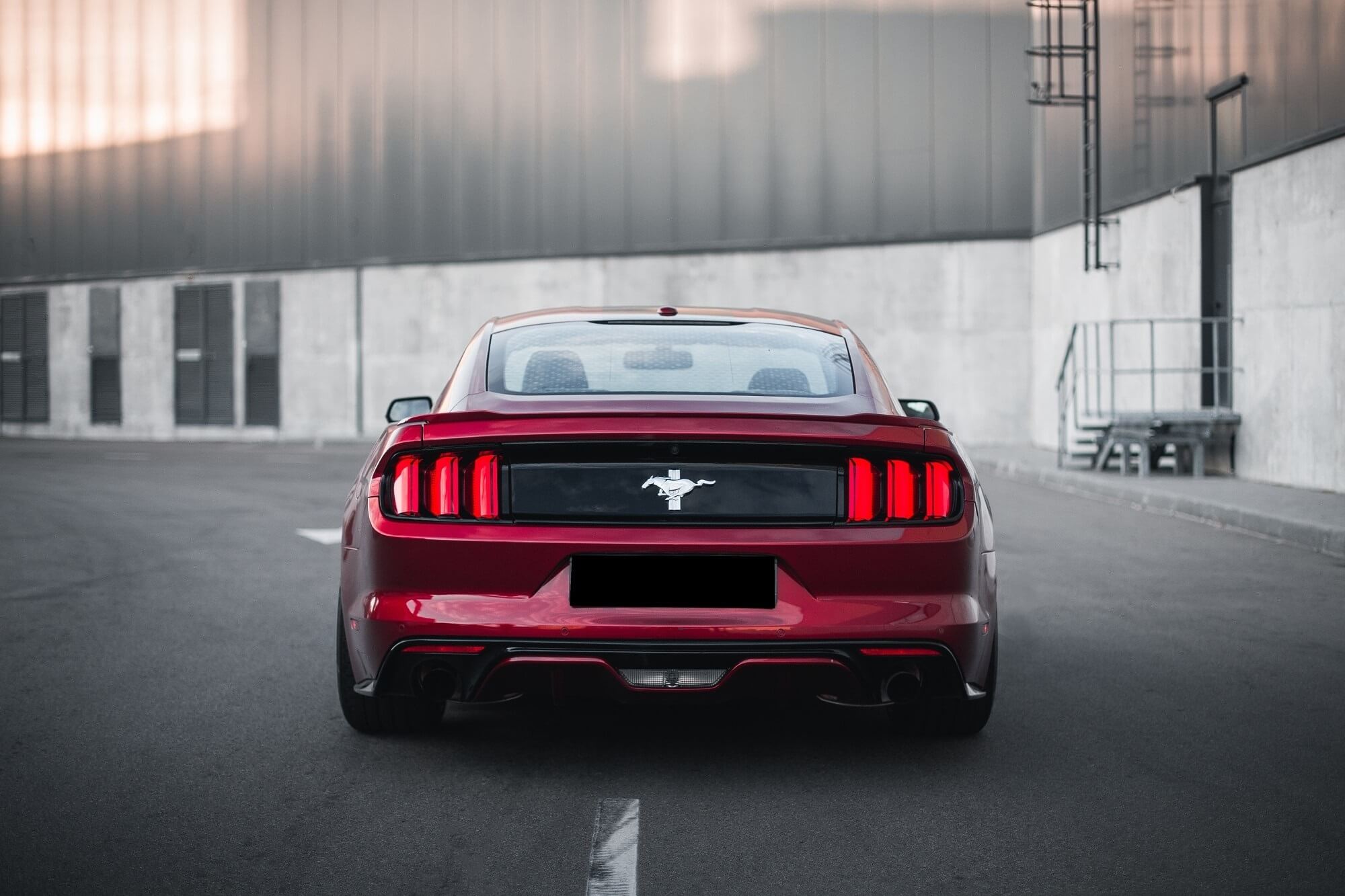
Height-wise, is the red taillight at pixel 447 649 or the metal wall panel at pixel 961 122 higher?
the metal wall panel at pixel 961 122

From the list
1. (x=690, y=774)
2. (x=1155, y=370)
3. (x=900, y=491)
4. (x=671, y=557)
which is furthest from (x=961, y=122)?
(x=671, y=557)

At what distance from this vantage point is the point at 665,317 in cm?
504

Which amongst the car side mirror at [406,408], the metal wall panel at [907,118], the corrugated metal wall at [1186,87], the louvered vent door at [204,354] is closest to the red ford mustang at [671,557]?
the car side mirror at [406,408]

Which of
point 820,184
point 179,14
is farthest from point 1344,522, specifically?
point 179,14

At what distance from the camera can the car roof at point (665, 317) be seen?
5008 millimetres

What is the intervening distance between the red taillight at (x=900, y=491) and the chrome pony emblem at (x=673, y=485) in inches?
19.7

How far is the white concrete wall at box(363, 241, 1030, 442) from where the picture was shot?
2347cm

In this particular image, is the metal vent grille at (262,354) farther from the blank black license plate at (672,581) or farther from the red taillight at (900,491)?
the red taillight at (900,491)

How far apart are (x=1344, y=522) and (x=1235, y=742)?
6463 mm

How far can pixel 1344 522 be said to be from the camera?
10.2 metres

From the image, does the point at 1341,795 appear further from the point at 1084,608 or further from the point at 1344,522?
the point at 1344,522

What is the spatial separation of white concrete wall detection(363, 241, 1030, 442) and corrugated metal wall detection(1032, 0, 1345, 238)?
187 centimetres

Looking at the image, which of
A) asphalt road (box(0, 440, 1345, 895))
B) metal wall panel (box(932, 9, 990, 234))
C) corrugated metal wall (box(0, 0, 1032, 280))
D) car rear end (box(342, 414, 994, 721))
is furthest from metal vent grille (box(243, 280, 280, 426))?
car rear end (box(342, 414, 994, 721))

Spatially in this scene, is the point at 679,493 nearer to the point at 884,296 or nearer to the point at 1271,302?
the point at 1271,302
